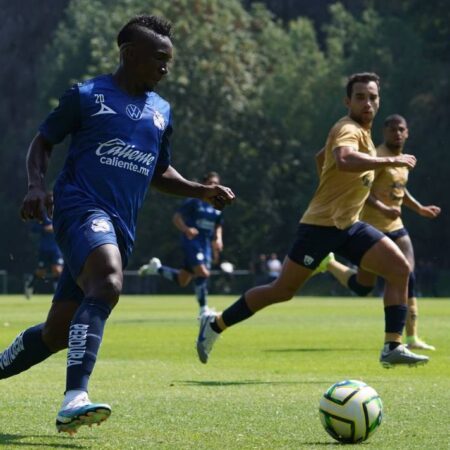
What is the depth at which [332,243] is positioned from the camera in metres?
11.7

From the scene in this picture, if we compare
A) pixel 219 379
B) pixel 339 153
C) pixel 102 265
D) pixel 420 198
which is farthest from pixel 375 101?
pixel 420 198

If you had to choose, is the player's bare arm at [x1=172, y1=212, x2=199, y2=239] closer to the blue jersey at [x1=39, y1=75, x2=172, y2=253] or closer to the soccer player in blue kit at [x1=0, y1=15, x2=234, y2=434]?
the soccer player in blue kit at [x1=0, y1=15, x2=234, y2=434]

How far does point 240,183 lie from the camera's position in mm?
64938

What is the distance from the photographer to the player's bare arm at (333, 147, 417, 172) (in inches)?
423

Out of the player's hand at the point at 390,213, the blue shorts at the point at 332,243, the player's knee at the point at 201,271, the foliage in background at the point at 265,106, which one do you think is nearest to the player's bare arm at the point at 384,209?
the player's hand at the point at 390,213

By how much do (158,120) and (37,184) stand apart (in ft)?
2.86

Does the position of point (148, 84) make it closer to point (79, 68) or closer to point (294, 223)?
point (294, 223)

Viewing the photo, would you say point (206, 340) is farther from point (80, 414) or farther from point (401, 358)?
point (80, 414)

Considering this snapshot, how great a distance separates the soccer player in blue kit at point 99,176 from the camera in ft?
24.3

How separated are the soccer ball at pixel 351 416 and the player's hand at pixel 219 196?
1.42 meters

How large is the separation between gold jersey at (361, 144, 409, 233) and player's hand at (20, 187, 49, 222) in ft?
25.3

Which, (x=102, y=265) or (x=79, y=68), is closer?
(x=102, y=265)

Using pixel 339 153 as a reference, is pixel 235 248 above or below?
below

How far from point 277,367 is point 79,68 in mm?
60084
